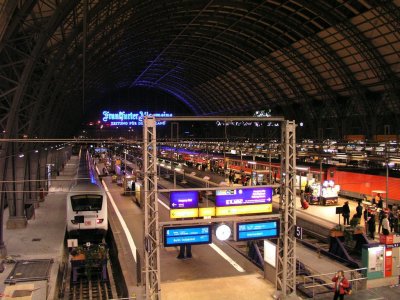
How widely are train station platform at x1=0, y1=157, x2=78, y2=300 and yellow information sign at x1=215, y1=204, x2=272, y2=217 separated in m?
5.12

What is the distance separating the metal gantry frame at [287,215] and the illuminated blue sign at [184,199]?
3.02m

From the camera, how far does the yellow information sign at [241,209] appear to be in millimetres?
13961

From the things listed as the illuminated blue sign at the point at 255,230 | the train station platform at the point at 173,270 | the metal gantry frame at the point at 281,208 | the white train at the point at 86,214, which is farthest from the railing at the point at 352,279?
the white train at the point at 86,214

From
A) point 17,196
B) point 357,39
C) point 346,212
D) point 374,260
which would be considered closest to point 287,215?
point 374,260

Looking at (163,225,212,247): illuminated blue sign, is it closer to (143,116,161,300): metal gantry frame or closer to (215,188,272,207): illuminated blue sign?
(143,116,161,300): metal gantry frame

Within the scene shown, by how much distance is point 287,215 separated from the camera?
46.8ft

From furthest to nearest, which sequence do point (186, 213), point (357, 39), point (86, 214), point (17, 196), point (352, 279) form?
point (357, 39) → point (17, 196) → point (86, 214) → point (352, 279) → point (186, 213)

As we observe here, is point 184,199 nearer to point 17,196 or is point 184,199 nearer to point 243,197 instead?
point 243,197

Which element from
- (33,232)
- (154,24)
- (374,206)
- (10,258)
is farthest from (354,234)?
(154,24)

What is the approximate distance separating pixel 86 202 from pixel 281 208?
1123cm

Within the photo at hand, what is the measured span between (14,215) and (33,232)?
2461 mm

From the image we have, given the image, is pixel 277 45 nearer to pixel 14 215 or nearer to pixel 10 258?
pixel 14 215

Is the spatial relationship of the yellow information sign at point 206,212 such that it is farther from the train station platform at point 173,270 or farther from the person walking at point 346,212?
the person walking at point 346,212

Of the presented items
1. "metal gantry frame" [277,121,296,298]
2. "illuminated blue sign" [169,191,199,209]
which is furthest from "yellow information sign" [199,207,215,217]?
"metal gantry frame" [277,121,296,298]
